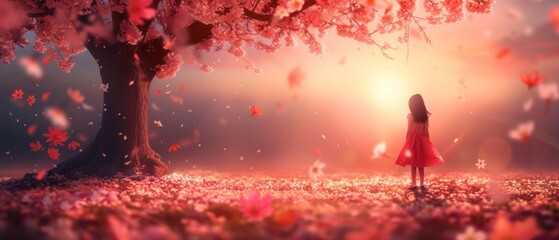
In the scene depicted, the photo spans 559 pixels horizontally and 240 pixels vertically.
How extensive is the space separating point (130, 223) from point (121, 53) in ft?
42.4

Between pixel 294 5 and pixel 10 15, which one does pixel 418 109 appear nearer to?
pixel 294 5

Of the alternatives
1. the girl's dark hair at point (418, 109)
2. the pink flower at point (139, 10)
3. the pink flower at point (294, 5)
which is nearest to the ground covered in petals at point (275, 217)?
the girl's dark hair at point (418, 109)

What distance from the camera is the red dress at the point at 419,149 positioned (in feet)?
52.1

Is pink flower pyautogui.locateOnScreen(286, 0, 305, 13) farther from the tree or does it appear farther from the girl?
the girl

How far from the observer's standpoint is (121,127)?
2059cm

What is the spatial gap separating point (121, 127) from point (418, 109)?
37.0 ft

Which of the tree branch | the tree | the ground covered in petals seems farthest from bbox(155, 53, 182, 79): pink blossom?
the ground covered in petals

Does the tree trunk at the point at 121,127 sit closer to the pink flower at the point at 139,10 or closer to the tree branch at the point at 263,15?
the pink flower at the point at 139,10

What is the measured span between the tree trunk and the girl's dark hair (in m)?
10.1

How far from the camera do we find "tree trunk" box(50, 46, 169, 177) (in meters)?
20.3

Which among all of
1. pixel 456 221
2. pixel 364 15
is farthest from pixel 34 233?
pixel 364 15

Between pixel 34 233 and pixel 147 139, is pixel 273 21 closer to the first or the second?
pixel 147 139

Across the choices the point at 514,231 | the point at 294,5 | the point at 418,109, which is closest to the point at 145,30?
the point at 294,5

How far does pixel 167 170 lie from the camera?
2159 centimetres
